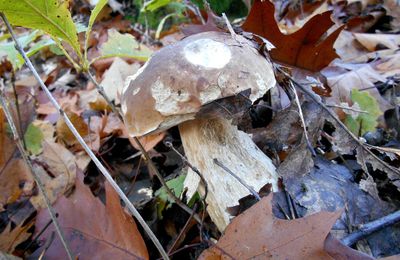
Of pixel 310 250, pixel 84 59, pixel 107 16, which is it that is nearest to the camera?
pixel 310 250

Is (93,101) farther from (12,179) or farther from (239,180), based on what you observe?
(239,180)

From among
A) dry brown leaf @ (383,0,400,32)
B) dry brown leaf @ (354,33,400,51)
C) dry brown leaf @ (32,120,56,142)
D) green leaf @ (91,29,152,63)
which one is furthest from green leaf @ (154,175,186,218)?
dry brown leaf @ (383,0,400,32)

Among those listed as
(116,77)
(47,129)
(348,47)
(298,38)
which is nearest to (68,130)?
(47,129)

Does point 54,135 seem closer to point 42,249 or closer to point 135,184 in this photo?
point 135,184

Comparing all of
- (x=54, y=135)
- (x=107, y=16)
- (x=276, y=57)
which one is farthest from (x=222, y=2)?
(x=107, y=16)

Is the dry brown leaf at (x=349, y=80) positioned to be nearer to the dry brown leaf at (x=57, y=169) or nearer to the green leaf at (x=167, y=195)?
the green leaf at (x=167, y=195)
